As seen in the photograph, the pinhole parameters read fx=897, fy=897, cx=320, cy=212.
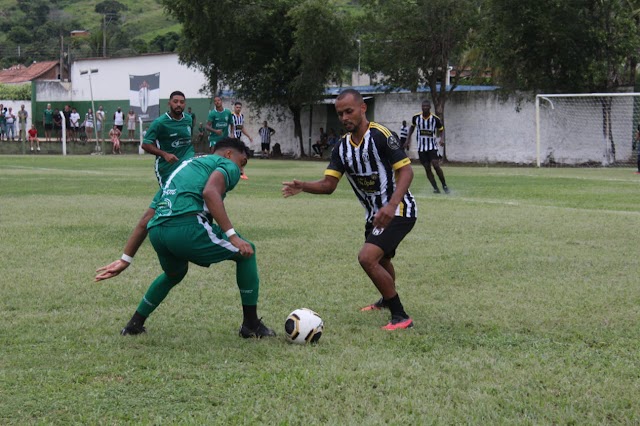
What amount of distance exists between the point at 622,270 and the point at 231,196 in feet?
33.6

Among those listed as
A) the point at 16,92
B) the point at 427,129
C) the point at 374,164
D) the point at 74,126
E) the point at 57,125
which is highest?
the point at 16,92

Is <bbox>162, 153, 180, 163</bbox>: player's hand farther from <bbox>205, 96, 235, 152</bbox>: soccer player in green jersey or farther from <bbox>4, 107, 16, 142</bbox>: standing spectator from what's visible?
<bbox>4, 107, 16, 142</bbox>: standing spectator

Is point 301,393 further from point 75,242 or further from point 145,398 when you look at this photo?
point 75,242

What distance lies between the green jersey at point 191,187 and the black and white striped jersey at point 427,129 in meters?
12.3

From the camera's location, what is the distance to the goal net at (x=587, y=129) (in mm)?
31219

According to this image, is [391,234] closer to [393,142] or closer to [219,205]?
[393,142]

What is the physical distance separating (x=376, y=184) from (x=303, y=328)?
1.42 meters

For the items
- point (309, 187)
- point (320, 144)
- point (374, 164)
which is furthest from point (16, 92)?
point (374, 164)

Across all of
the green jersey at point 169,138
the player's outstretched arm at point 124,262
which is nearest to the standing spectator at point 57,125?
the green jersey at point 169,138

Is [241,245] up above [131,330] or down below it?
above

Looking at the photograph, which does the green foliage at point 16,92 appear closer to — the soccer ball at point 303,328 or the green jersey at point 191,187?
the green jersey at point 191,187

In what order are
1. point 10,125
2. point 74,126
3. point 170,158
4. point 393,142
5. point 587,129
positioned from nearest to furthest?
point 393,142 → point 170,158 → point 587,129 → point 10,125 → point 74,126

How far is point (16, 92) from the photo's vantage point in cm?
6775

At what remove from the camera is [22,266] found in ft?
29.5
